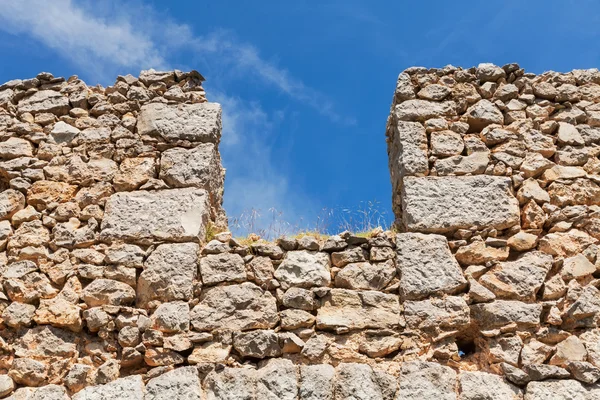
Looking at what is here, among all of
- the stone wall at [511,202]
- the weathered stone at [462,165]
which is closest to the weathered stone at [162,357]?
the stone wall at [511,202]

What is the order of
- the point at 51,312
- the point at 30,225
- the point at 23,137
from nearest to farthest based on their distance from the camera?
the point at 51,312
the point at 30,225
the point at 23,137

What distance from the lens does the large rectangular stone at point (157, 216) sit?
4.57m

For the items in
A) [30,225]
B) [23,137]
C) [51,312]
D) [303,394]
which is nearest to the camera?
[303,394]

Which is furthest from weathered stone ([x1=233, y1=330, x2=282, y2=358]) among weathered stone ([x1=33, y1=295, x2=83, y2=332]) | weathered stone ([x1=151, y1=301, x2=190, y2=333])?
weathered stone ([x1=33, y1=295, x2=83, y2=332])

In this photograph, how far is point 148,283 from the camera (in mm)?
4371

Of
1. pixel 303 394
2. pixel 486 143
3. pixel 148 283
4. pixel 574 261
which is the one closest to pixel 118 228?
pixel 148 283

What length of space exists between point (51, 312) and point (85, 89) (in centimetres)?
198

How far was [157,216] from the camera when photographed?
4.64 metres

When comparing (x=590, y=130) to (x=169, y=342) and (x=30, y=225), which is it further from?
(x=30, y=225)

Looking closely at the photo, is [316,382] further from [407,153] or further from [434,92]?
[434,92]

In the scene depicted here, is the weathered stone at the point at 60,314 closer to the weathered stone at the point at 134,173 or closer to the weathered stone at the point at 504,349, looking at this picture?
the weathered stone at the point at 134,173

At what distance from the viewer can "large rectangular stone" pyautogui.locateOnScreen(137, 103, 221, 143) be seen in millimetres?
5020

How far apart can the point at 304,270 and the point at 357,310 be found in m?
0.46

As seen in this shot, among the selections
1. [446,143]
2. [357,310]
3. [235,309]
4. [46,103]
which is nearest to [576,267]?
[446,143]
